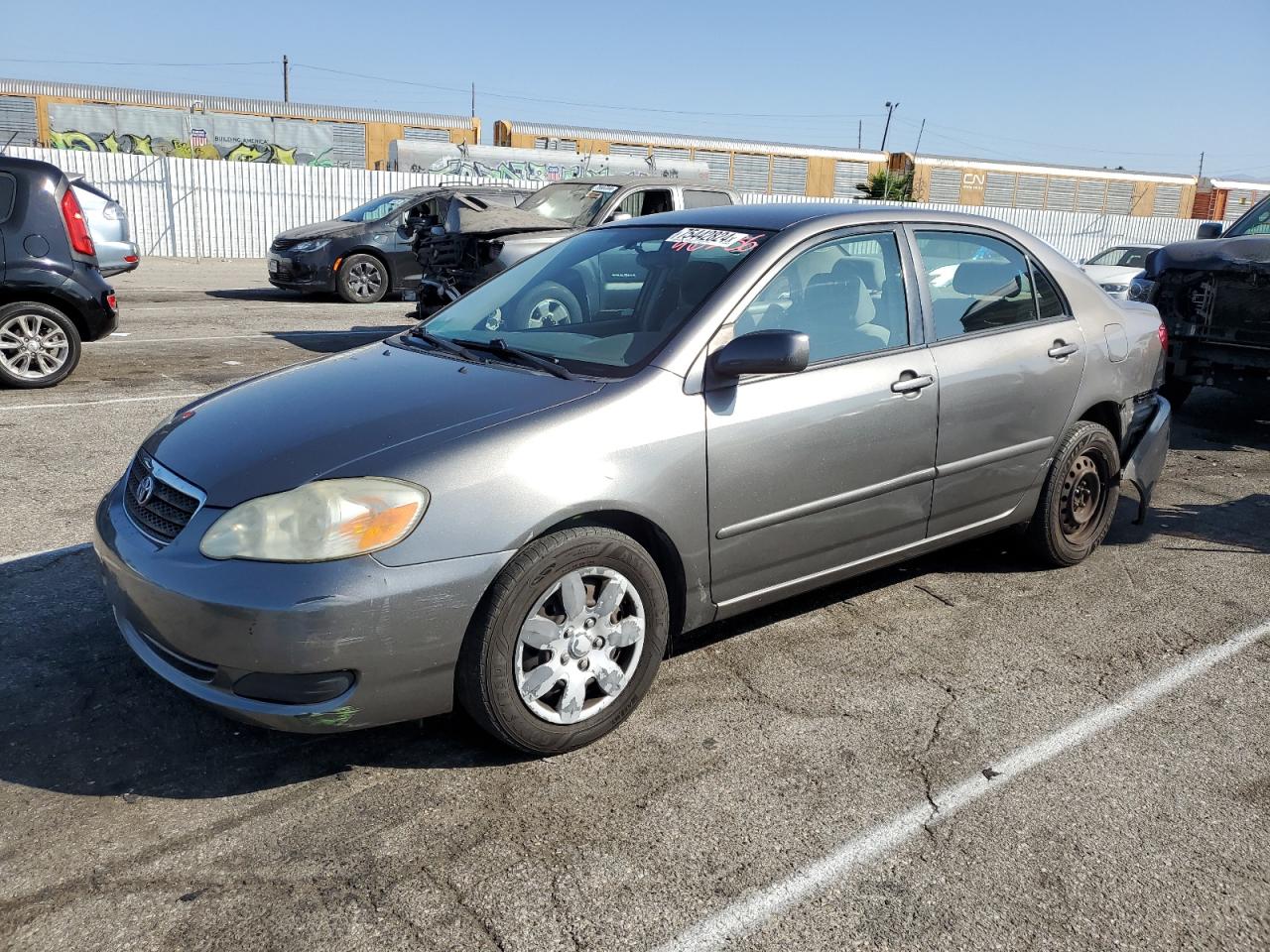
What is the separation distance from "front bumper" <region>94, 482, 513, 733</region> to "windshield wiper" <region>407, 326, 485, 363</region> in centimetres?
109

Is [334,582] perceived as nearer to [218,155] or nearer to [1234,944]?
[1234,944]

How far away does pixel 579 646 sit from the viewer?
10.1 feet

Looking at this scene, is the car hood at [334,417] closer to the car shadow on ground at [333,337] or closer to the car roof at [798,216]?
the car roof at [798,216]

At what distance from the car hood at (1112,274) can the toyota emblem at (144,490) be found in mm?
14019

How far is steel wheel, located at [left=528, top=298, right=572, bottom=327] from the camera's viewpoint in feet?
13.2

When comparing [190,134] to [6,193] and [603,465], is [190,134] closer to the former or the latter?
[6,193]

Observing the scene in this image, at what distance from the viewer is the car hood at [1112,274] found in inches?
590

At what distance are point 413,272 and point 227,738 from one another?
1291 cm

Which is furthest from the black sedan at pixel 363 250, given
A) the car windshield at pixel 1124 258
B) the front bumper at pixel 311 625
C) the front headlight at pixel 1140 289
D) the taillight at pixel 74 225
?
the front bumper at pixel 311 625

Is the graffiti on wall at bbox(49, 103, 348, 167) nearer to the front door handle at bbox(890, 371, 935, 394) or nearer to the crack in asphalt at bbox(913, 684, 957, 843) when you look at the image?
the front door handle at bbox(890, 371, 935, 394)

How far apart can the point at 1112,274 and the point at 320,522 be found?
15.1 metres

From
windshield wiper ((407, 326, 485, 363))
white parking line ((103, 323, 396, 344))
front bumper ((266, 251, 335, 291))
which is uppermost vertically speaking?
windshield wiper ((407, 326, 485, 363))

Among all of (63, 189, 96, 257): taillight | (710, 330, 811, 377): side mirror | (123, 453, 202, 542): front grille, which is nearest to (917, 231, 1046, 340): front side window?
(710, 330, 811, 377): side mirror

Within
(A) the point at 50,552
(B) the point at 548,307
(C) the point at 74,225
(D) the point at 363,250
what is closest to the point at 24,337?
(C) the point at 74,225
